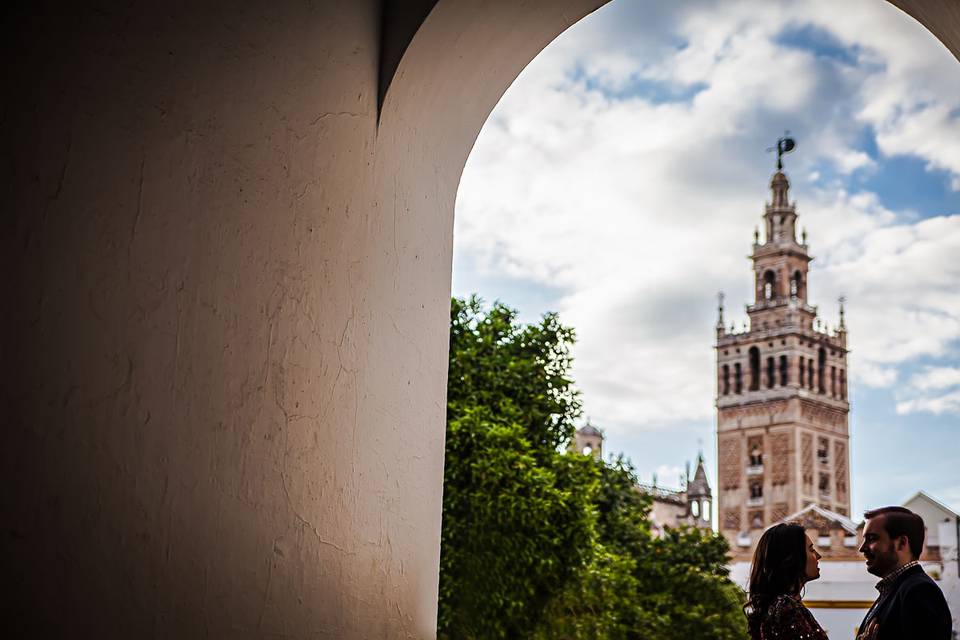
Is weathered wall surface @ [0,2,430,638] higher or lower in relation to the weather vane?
lower

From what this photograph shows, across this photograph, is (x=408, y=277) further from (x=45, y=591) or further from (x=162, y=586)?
(x=45, y=591)

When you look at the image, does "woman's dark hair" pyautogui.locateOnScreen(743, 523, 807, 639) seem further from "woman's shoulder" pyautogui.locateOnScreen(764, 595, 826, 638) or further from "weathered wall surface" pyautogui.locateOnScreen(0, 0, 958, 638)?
"weathered wall surface" pyautogui.locateOnScreen(0, 0, 958, 638)

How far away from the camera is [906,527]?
2.81m

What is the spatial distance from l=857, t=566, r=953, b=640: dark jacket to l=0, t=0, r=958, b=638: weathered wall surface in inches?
47.6

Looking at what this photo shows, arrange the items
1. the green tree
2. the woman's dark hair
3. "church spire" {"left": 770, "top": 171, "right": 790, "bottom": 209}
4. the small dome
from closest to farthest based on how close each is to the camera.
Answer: the woman's dark hair → the green tree → the small dome → "church spire" {"left": 770, "top": 171, "right": 790, "bottom": 209}

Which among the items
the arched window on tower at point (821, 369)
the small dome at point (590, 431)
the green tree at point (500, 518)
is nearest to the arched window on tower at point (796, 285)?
the arched window on tower at point (821, 369)

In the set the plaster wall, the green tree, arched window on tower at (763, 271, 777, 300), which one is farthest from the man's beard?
arched window on tower at (763, 271, 777, 300)

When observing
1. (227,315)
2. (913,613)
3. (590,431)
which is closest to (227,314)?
(227,315)

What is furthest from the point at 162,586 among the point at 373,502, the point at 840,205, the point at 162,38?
the point at 840,205

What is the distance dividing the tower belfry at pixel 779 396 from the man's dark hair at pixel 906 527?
67050mm

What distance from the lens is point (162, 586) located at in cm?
185

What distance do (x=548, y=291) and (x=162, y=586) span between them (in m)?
49.5

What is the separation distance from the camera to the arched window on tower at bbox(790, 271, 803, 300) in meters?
68.4

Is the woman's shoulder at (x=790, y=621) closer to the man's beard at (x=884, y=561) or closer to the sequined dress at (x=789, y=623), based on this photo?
the sequined dress at (x=789, y=623)
